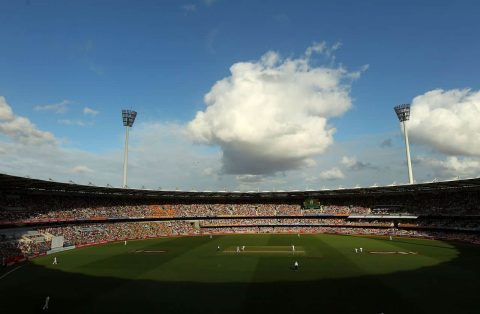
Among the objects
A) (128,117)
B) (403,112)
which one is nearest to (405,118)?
(403,112)

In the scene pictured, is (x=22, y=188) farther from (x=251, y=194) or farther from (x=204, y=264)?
(x=251, y=194)

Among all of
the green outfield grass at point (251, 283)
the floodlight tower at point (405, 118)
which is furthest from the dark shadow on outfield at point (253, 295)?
the floodlight tower at point (405, 118)

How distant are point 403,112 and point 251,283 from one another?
219 feet

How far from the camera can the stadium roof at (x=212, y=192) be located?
50062 mm

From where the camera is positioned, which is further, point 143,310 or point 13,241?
point 13,241

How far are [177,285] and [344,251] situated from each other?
26476 millimetres

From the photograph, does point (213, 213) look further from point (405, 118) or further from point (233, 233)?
point (405, 118)

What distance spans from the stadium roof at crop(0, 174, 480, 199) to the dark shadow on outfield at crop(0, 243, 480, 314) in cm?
2029

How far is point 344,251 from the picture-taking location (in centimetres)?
4594

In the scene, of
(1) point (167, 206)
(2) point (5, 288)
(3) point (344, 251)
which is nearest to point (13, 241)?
(2) point (5, 288)

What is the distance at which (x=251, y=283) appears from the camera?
28.3 m

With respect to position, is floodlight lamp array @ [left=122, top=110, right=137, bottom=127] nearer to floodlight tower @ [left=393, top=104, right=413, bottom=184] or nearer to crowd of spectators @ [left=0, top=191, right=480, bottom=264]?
crowd of spectators @ [left=0, top=191, right=480, bottom=264]

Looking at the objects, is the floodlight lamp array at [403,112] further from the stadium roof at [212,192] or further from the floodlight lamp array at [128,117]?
the floodlight lamp array at [128,117]

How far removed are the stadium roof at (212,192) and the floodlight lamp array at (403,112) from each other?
1897 centimetres
